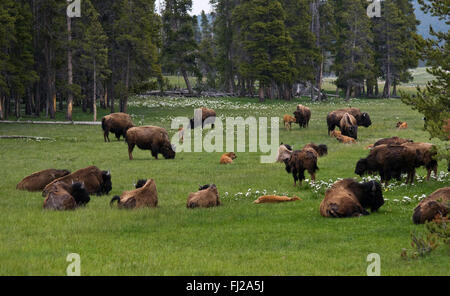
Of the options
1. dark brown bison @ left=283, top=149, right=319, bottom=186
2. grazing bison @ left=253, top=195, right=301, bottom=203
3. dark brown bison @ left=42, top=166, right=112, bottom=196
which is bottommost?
grazing bison @ left=253, top=195, right=301, bottom=203

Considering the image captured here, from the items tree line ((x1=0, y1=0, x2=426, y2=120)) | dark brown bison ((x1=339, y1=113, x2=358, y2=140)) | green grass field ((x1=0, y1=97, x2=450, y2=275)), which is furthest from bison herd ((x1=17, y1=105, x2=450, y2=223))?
tree line ((x1=0, y1=0, x2=426, y2=120))

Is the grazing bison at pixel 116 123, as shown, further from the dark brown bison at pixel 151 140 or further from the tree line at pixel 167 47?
the tree line at pixel 167 47

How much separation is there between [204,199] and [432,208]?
6197 millimetres

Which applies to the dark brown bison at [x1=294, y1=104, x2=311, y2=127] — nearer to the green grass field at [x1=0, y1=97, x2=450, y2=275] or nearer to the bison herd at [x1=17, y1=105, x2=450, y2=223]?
the green grass field at [x1=0, y1=97, x2=450, y2=275]

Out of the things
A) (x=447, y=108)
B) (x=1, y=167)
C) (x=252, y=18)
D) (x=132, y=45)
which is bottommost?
(x=1, y=167)

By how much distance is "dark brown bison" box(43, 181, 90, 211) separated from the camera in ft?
51.8

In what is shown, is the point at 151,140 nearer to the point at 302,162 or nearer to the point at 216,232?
the point at 302,162

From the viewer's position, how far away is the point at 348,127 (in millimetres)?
35406

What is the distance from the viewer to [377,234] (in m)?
12.3

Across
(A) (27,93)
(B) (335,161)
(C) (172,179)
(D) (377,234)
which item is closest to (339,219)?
(D) (377,234)

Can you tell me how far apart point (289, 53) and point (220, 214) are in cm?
6698

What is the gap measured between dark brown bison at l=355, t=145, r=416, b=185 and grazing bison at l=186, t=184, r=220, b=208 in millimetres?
5504

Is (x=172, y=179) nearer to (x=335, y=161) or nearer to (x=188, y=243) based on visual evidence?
(x=335, y=161)

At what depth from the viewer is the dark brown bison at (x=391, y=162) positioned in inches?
707
